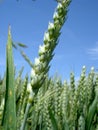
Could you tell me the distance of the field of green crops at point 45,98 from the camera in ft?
1.29

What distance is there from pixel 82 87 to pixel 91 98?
0.26 feet

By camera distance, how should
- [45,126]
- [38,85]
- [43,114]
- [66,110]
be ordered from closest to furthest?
[38,85], [45,126], [43,114], [66,110]

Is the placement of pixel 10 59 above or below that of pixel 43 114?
below

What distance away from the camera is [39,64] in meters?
0.39

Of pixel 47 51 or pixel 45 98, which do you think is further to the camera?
pixel 45 98

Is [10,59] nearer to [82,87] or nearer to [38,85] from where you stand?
[38,85]

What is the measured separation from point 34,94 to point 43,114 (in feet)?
3.81

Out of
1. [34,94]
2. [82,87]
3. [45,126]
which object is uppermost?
[82,87]

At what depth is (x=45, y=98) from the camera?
52cm

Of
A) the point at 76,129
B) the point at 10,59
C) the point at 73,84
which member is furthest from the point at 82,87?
the point at 10,59

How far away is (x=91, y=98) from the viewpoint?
5.75 feet

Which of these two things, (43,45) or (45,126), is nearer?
(43,45)

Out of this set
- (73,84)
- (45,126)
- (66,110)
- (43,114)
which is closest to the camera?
(45,126)

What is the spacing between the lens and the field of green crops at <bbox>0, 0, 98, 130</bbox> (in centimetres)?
39
